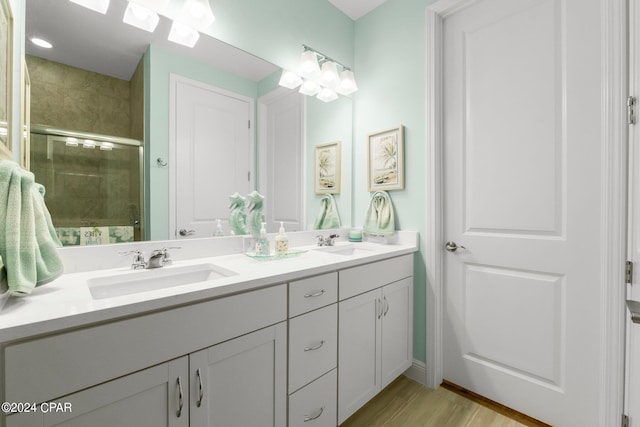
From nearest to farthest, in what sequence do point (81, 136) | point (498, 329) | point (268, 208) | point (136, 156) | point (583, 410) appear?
point (81, 136) < point (136, 156) < point (583, 410) < point (498, 329) < point (268, 208)

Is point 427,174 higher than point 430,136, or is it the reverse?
point 430,136

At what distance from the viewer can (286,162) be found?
6.03ft

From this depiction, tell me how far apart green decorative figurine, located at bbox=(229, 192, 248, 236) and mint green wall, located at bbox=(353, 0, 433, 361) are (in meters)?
0.99

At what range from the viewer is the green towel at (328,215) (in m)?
2.11

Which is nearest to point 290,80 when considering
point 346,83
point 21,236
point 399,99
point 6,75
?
point 346,83

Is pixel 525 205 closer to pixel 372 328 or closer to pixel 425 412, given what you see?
pixel 372 328

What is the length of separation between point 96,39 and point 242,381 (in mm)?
1475

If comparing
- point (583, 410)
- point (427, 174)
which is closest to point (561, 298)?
point (583, 410)

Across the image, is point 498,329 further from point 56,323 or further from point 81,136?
point 81,136

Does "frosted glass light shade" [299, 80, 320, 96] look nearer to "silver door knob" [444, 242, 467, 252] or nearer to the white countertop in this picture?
the white countertop

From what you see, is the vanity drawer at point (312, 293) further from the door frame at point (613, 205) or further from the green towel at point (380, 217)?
the door frame at point (613, 205)

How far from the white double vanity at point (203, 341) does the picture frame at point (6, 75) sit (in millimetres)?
449

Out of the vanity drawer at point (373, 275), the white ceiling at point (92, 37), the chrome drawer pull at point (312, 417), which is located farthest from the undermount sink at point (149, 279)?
the white ceiling at point (92, 37)

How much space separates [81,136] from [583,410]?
2.53 meters
